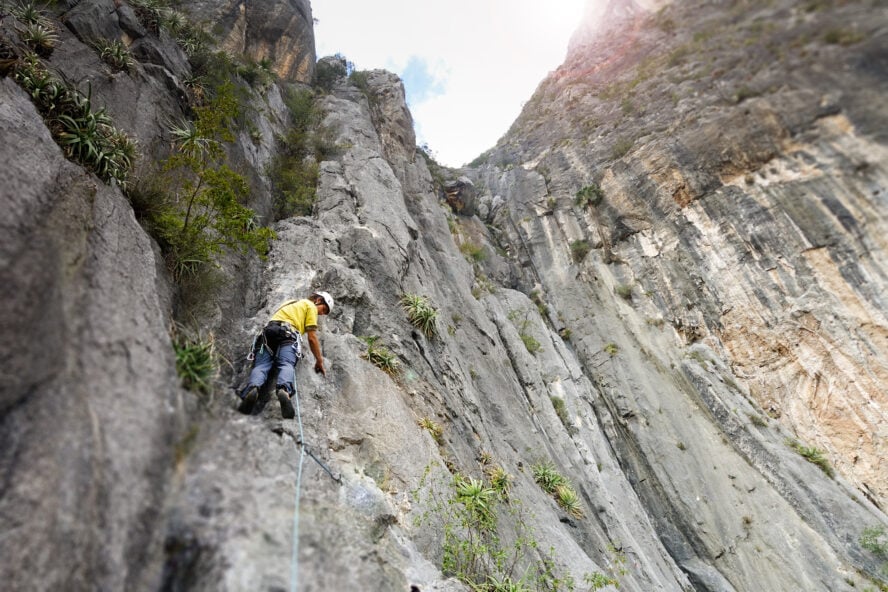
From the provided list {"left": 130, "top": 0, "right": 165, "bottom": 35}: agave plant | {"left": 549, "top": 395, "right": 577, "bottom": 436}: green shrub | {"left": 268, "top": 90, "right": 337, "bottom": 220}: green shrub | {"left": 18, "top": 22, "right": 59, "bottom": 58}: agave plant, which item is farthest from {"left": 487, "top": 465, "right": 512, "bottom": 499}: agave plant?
{"left": 130, "top": 0, "right": 165, "bottom": 35}: agave plant

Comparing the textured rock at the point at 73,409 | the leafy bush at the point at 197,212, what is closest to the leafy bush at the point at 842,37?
the textured rock at the point at 73,409

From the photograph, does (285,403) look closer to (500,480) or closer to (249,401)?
(249,401)

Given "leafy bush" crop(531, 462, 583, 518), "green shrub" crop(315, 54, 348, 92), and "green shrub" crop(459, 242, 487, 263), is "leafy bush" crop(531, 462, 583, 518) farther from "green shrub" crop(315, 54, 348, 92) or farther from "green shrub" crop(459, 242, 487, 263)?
"green shrub" crop(315, 54, 348, 92)

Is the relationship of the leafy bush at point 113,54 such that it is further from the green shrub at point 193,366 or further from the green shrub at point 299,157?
the green shrub at point 193,366

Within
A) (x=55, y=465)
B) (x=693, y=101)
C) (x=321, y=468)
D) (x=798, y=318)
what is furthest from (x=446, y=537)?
(x=798, y=318)

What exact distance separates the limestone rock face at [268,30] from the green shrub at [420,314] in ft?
51.8

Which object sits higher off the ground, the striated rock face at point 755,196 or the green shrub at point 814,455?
the striated rock face at point 755,196

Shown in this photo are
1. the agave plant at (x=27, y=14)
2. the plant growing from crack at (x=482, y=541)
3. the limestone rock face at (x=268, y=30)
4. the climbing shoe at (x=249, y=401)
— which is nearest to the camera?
the climbing shoe at (x=249, y=401)

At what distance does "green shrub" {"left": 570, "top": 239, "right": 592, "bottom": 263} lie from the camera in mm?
22906

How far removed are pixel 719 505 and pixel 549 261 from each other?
1419 cm

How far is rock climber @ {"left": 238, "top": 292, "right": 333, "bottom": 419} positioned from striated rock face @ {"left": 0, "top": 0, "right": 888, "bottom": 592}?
1.87 ft

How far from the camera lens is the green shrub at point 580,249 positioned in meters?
22.9

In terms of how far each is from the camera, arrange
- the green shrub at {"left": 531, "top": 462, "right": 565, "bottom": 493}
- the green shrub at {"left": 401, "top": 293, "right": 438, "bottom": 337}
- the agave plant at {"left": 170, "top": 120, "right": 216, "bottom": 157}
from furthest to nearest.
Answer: the green shrub at {"left": 531, "top": 462, "right": 565, "bottom": 493}, the green shrub at {"left": 401, "top": 293, "right": 438, "bottom": 337}, the agave plant at {"left": 170, "top": 120, "right": 216, "bottom": 157}

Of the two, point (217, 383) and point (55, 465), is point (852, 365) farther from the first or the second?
point (55, 465)
